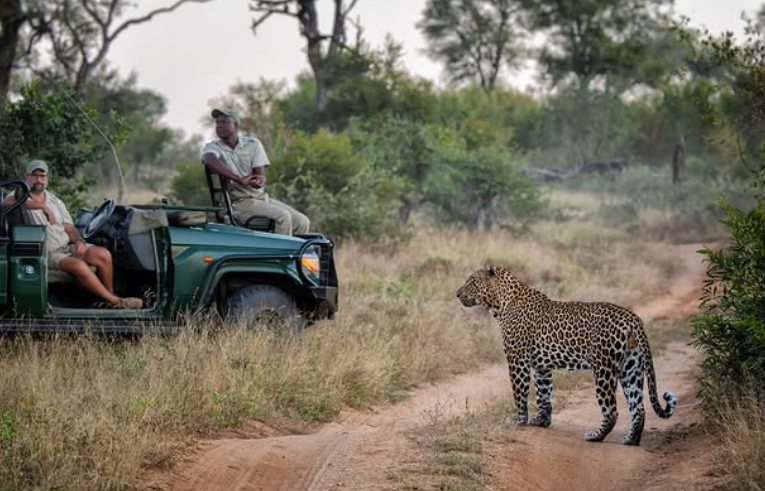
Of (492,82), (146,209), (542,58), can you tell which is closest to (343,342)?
(146,209)

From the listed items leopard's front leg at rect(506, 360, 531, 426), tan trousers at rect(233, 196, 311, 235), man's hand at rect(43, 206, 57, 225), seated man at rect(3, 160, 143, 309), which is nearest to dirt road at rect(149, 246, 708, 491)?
leopard's front leg at rect(506, 360, 531, 426)

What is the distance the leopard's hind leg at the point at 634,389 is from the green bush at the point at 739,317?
1.61 ft

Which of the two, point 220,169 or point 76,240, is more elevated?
point 220,169

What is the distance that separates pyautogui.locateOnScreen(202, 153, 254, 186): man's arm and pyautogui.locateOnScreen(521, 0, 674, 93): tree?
31042 mm

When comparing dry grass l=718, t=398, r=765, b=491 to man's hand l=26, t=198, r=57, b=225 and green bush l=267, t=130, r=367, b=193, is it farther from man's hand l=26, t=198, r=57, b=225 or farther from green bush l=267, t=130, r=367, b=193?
green bush l=267, t=130, r=367, b=193

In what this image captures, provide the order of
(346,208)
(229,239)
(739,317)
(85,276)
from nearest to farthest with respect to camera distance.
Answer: (739,317) < (85,276) < (229,239) < (346,208)

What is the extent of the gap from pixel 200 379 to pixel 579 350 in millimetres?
2687

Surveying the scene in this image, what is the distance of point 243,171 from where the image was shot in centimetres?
1123

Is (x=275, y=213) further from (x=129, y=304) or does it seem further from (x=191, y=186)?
(x=191, y=186)

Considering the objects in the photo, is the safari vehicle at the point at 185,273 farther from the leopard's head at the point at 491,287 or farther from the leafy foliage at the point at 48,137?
the leafy foliage at the point at 48,137

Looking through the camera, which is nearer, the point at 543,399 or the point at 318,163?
the point at 543,399

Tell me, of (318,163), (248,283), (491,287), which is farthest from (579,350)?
(318,163)

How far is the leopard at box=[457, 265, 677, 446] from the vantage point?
858cm

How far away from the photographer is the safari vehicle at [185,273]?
9648mm
